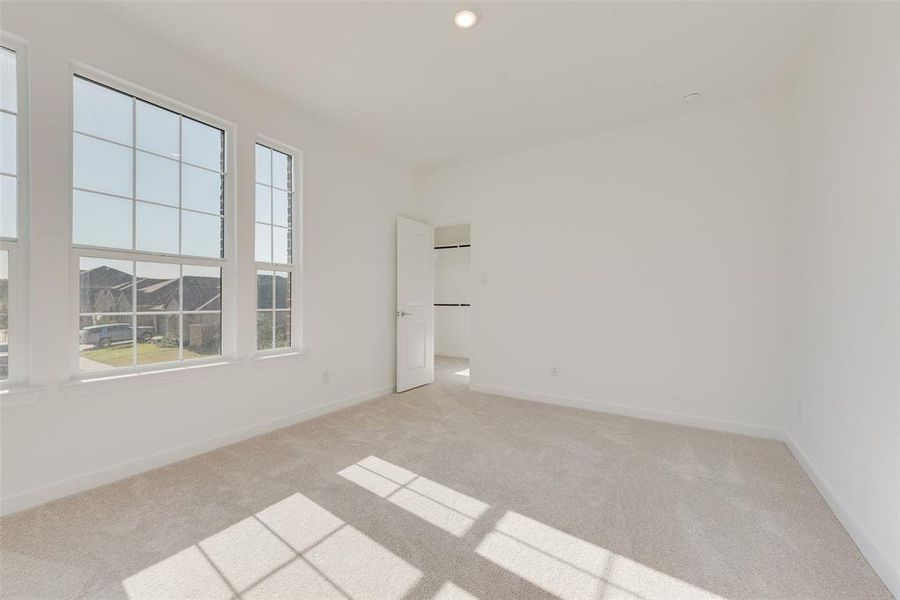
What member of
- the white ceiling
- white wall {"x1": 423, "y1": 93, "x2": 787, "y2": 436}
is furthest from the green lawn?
white wall {"x1": 423, "y1": 93, "x2": 787, "y2": 436}

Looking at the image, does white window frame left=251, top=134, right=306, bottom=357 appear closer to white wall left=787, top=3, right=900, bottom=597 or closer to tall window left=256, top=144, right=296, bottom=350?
tall window left=256, top=144, right=296, bottom=350

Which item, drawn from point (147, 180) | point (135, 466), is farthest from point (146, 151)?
point (135, 466)

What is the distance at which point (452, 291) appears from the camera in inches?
292

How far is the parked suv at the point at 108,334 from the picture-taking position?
2.23 metres

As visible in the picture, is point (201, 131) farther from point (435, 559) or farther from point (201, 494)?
point (435, 559)

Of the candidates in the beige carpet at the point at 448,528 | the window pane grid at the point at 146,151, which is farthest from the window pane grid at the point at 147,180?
the beige carpet at the point at 448,528

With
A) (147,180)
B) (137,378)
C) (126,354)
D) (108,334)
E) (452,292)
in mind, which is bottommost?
(137,378)

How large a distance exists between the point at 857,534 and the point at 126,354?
4.03 metres

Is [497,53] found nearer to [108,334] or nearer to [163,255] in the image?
[163,255]

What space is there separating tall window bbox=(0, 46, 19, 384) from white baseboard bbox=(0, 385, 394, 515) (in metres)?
0.62

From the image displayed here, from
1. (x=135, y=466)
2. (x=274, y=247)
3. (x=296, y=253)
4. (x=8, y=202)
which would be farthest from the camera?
(x=296, y=253)

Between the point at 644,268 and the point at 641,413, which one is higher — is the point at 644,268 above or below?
above

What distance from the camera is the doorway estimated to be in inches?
279

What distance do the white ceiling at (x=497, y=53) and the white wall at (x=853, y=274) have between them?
17.8 inches
